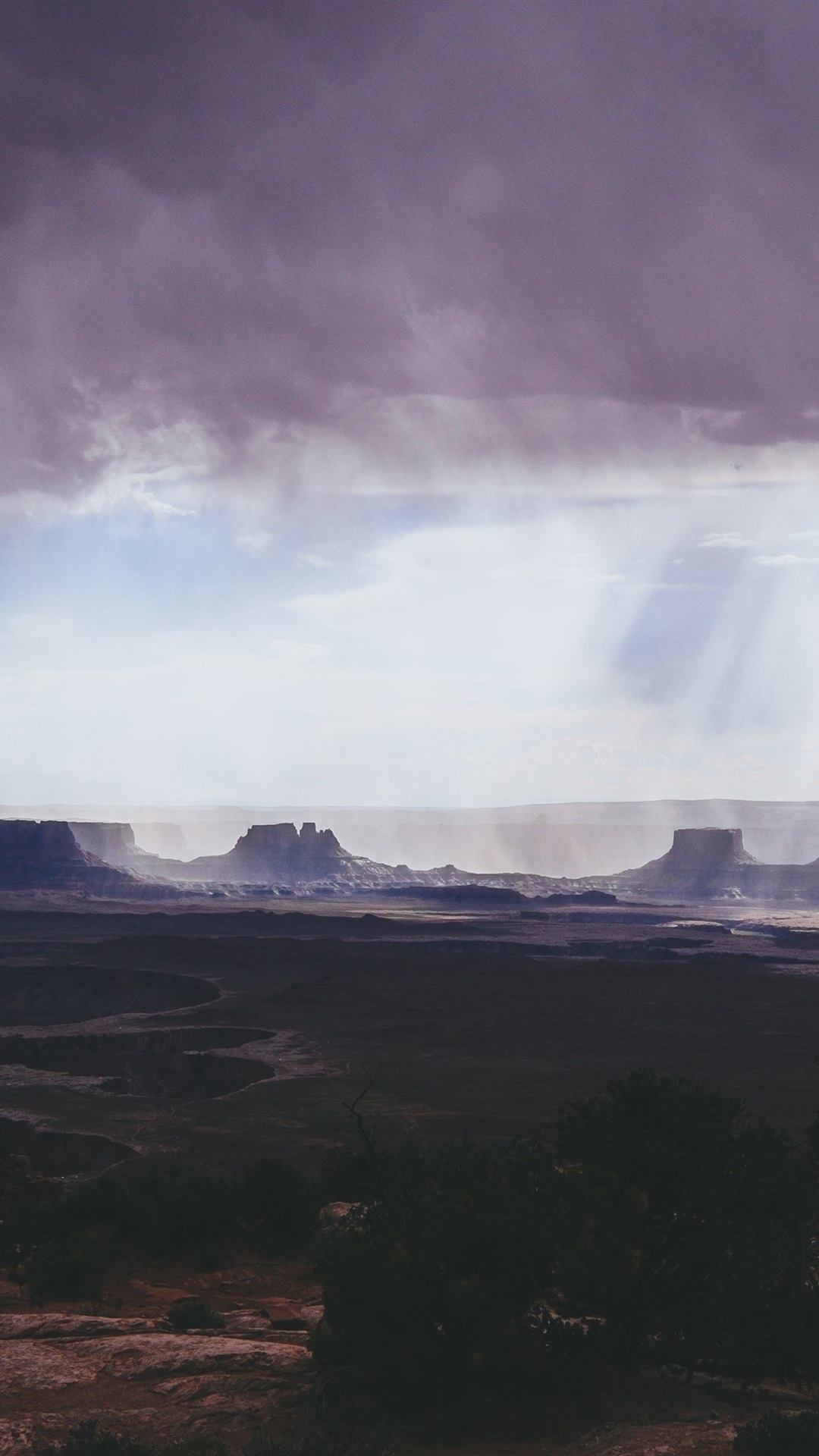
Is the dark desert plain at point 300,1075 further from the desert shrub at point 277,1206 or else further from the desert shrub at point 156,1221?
the desert shrub at point 277,1206

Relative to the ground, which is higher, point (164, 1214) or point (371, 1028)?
point (164, 1214)

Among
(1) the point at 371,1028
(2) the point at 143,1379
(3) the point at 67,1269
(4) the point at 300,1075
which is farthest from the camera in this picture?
(1) the point at 371,1028

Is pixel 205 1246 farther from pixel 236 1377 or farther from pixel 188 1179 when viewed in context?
pixel 236 1377

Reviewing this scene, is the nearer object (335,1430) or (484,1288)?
(335,1430)

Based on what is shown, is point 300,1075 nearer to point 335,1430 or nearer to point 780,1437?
point 335,1430

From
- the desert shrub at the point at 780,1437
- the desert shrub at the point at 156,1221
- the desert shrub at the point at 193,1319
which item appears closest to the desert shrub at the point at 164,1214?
the desert shrub at the point at 156,1221

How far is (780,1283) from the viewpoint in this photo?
469 inches

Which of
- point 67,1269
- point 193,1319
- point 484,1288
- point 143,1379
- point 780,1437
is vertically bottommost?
point 67,1269

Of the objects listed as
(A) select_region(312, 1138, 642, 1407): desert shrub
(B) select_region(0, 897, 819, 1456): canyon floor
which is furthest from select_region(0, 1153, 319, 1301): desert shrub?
(A) select_region(312, 1138, 642, 1407): desert shrub

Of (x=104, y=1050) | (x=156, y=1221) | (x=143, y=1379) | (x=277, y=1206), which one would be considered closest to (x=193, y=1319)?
(x=143, y=1379)

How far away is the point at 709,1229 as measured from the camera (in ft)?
43.4

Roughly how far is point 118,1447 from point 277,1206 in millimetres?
13439

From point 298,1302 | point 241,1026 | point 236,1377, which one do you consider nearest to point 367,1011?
point 241,1026

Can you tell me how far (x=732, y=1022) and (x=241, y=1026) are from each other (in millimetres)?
27258
